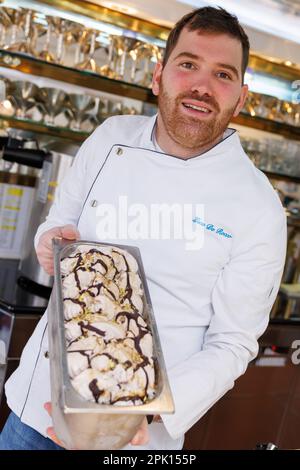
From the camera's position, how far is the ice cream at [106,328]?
3.83 ft

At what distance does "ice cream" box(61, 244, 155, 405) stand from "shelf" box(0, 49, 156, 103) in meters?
1.79

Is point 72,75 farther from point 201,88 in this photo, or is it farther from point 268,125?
point 201,88

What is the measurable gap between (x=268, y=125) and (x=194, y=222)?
8.03 feet

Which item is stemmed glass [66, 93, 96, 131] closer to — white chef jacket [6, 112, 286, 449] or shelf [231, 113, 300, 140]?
shelf [231, 113, 300, 140]

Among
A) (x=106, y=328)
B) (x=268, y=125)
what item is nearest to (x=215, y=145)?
(x=106, y=328)

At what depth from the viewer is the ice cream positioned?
1.17 m

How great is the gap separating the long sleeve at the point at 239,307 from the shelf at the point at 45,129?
1.87 m

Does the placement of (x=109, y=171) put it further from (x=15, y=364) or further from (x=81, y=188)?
(x=15, y=364)

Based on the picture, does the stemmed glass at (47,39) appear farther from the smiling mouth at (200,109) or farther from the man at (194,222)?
the smiling mouth at (200,109)

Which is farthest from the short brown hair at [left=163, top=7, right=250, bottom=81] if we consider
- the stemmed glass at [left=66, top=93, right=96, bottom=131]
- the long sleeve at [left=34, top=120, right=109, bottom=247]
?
the stemmed glass at [left=66, top=93, right=96, bottom=131]

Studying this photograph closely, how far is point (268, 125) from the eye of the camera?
3934mm

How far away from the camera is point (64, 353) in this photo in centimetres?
116

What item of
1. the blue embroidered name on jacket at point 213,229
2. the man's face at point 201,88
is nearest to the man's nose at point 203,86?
the man's face at point 201,88

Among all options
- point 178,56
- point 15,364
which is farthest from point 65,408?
point 15,364
